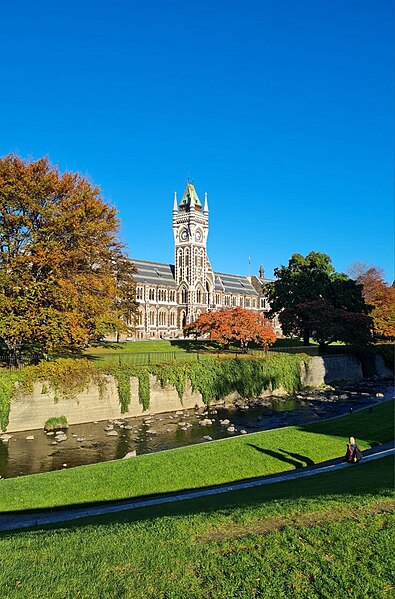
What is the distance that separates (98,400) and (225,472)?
48.6 ft

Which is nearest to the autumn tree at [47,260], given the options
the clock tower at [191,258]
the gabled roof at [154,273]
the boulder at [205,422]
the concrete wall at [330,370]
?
the boulder at [205,422]

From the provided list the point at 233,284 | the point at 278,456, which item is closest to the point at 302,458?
the point at 278,456

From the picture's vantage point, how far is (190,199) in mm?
102625

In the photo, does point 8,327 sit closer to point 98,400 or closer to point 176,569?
point 98,400

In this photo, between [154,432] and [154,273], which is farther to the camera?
[154,273]

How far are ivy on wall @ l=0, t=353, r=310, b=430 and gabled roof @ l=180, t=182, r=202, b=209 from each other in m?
64.0

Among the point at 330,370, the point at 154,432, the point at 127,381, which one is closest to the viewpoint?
the point at 154,432

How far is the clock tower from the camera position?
96.2 m

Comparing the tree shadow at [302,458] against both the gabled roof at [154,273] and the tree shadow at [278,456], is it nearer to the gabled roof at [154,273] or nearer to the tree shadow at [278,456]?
the tree shadow at [278,456]

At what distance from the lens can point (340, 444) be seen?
21.7 m

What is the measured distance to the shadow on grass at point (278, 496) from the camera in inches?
426

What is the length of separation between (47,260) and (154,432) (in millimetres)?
12791

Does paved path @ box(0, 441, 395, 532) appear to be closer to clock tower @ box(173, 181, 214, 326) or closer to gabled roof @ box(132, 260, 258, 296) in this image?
gabled roof @ box(132, 260, 258, 296)

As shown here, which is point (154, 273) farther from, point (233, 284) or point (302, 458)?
point (302, 458)
